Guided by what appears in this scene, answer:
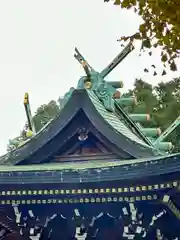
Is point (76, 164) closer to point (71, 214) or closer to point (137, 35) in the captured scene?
Answer: point (71, 214)

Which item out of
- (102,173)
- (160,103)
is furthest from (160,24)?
(160,103)

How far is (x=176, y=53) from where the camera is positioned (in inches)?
185

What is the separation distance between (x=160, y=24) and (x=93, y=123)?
415cm

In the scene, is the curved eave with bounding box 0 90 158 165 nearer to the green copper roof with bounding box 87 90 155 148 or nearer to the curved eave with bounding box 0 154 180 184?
the green copper roof with bounding box 87 90 155 148

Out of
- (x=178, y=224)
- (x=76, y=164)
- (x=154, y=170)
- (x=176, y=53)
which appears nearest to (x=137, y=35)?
(x=176, y=53)

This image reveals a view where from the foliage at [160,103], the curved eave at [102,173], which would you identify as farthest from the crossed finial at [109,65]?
the foliage at [160,103]

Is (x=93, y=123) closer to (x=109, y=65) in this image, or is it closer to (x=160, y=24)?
(x=109, y=65)

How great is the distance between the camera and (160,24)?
4621 mm

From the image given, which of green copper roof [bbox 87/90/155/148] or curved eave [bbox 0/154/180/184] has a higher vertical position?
green copper roof [bbox 87/90/155/148]

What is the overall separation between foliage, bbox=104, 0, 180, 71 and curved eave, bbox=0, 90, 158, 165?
3.79m

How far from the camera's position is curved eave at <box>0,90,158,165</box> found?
27.9ft

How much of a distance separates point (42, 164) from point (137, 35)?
4594mm

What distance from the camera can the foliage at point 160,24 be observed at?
4438 mm

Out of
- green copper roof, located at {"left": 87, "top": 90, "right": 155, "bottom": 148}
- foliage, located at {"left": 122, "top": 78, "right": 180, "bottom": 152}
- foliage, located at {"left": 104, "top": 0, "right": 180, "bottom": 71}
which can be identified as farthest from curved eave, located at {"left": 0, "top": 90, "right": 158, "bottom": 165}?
foliage, located at {"left": 122, "top": 78, "right": 180, "bottom": 152}
